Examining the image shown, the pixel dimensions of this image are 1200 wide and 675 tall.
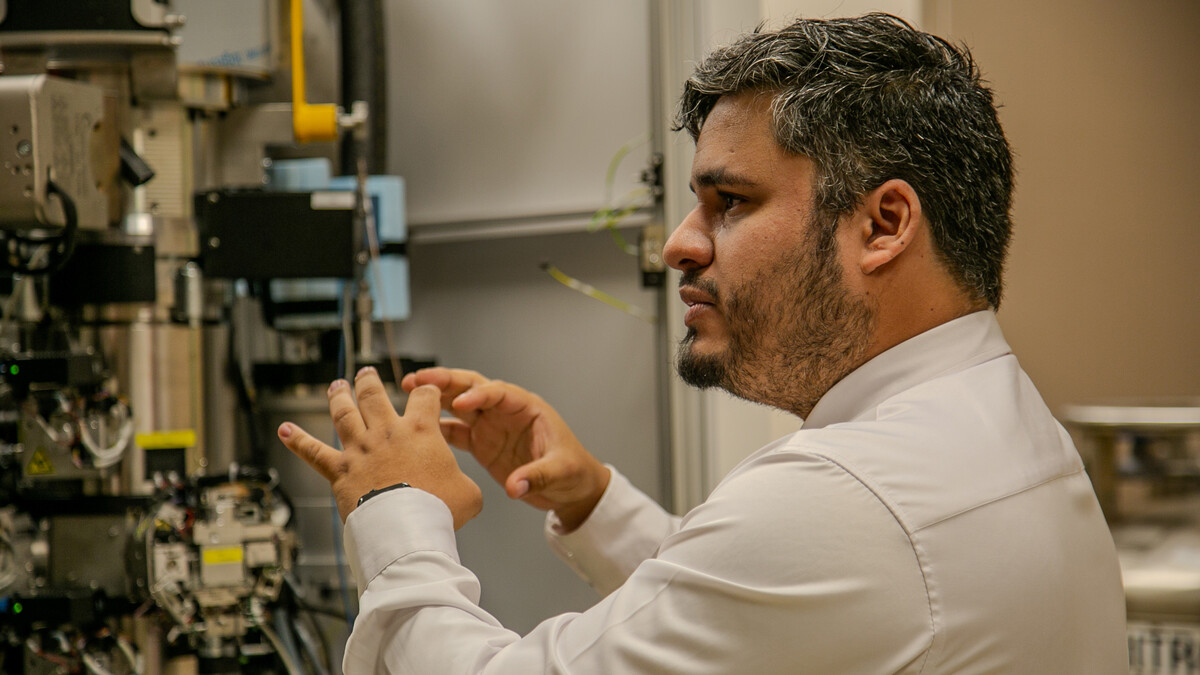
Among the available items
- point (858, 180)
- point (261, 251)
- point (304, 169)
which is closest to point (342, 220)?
point (261, 251)

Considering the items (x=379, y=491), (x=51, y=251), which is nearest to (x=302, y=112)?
(x=51, y=251)

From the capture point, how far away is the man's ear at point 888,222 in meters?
0.84

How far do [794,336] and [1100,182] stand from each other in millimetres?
751

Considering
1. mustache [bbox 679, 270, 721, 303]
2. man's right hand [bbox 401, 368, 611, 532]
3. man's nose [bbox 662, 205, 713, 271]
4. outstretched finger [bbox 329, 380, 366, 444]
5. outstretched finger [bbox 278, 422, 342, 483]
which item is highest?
man's nose [bbox 662, 205, 713, 271]

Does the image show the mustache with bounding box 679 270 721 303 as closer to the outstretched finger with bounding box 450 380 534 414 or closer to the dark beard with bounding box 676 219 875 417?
the dark beard with bounding box 676 219 875 417

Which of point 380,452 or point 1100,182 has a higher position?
point 1100,182

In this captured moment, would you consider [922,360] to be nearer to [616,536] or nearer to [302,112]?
[616,536]

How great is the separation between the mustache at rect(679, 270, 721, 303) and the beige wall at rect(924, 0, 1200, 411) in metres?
0.73

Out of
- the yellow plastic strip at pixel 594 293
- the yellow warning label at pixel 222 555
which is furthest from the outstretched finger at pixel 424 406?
the yellow plastic strip at pixel 594 293

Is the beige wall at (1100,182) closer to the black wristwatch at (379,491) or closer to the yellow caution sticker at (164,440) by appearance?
the black wristwatch at (379,491)

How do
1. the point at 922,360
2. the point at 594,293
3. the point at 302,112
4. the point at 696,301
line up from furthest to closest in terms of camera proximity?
the point at 594,293
the point at 302,112
the point at 696,301
the point at 922,360

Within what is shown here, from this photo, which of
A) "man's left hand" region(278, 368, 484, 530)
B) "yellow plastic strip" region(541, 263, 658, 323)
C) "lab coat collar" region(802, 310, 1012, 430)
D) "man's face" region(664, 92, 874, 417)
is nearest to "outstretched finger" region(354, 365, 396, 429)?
"man's left hand" region(278, 368, 484, 530)

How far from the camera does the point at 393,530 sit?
0.84 meters

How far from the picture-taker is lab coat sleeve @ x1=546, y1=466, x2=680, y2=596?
122 cm
